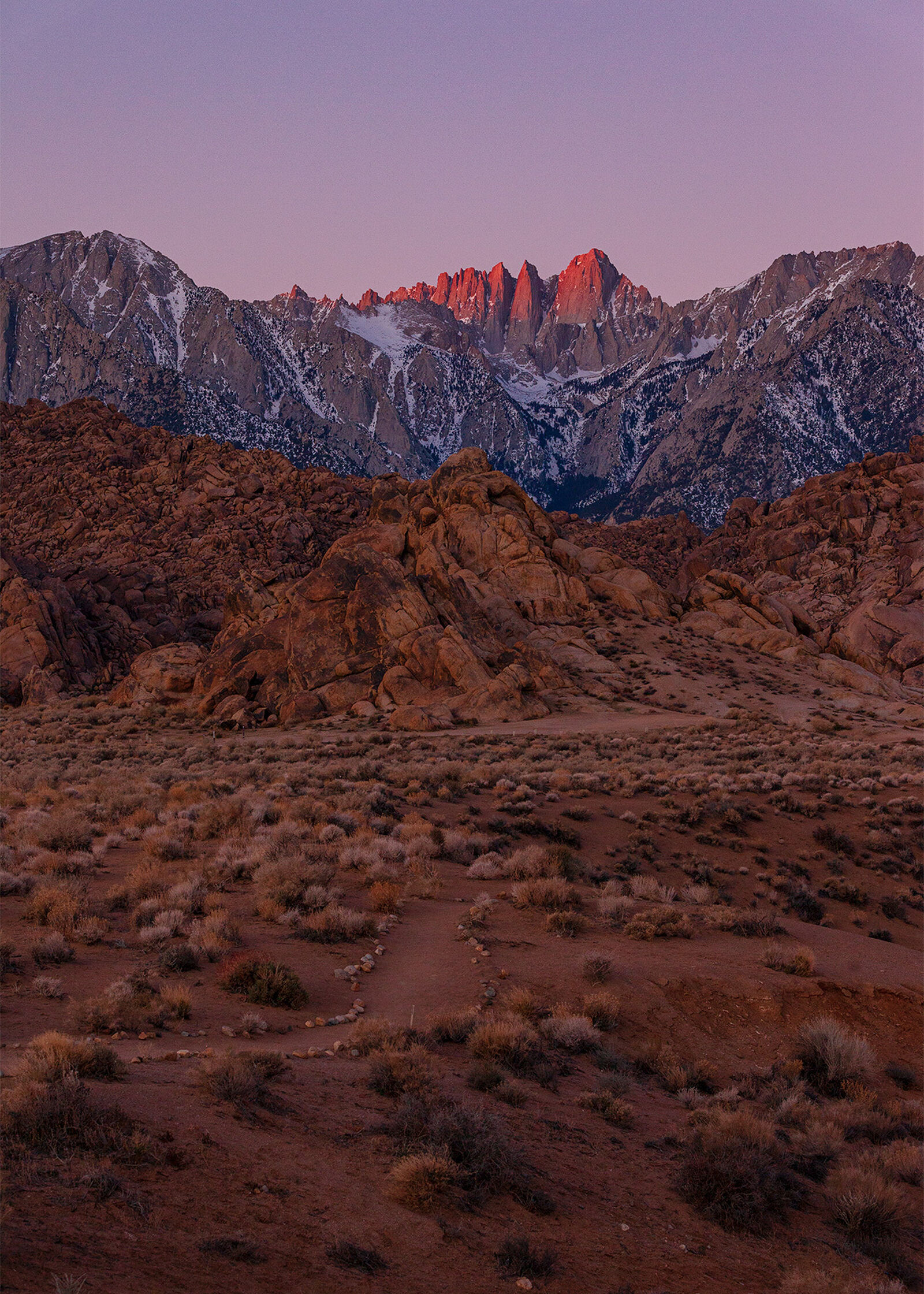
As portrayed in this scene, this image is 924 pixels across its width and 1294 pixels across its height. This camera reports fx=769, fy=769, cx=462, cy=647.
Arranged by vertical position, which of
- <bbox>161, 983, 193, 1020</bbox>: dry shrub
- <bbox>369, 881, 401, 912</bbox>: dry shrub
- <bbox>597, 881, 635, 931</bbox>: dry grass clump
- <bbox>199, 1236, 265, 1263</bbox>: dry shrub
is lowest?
<bbox>597, 881, 635, 931</bbox>: dry grass clump

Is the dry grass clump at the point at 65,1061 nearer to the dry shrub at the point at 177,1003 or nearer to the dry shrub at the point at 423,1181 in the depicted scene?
the dry shrub at the point at 177,1003

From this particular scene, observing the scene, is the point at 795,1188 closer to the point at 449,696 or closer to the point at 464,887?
the point at 464,887

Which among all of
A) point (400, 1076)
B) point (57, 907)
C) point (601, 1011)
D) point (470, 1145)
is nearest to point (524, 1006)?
point (601, 1011)

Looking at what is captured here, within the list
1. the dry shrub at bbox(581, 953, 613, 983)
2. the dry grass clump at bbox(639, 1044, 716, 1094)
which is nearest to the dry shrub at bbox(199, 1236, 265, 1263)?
the dry grass clump at bbox(639, 1044, 716, 1094)

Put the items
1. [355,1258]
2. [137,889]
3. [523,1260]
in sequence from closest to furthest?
[355,1258] → [523,1260] → [137,889]

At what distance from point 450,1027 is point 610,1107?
195 centimetres

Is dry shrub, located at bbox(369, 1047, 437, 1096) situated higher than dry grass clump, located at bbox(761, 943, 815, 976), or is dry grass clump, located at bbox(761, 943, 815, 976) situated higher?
dry shrub, located at bbox(369, 1047, 437, 1096)

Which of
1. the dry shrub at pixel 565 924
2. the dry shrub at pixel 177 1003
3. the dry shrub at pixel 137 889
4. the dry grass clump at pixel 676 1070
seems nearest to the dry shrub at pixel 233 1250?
the dry shrub at pixel 177 1003

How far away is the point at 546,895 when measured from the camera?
44.1 feet

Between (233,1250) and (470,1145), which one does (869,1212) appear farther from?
(233,1250)

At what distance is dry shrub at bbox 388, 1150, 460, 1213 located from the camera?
18.2ft

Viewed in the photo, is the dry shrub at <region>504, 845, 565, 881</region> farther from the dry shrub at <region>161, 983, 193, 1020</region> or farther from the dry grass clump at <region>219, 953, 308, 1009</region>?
the dry shrub at <region>161, 983, 193, 1020</region>

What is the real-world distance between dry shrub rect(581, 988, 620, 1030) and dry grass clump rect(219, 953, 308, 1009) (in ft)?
11.5

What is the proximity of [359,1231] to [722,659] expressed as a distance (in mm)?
54331
